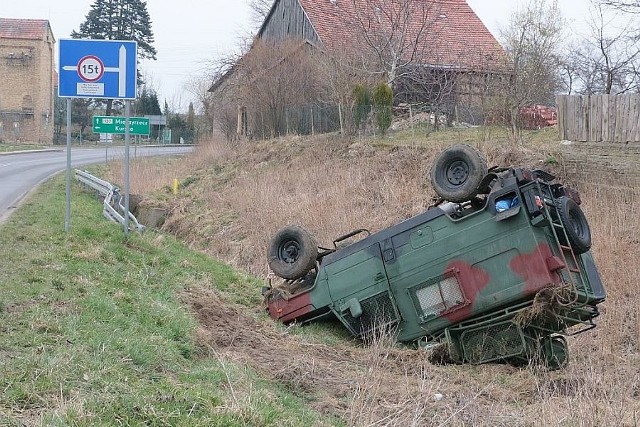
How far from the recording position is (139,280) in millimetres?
9453

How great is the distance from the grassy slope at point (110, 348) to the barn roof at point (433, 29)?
2248cm

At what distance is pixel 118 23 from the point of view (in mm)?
69625

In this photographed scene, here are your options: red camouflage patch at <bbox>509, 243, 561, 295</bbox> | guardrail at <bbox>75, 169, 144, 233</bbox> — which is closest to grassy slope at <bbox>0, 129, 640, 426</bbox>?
guardrail at <bbox>75, 169, 144, 233</bbox>

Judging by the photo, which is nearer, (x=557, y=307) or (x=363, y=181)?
(x=557, y=307)

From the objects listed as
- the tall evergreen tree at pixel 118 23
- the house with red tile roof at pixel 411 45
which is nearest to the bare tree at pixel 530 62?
the house with red tile roof at pixel 411 45

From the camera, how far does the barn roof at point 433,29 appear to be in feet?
107

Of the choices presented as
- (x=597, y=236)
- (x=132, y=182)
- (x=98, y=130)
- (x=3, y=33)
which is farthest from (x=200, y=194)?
(x=3, y=33)

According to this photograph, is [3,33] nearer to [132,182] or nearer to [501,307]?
[132,182]

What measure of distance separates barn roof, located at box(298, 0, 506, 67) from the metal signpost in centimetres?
1998

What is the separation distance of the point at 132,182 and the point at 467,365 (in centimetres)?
2081

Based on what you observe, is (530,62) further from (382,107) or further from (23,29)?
(23,29)

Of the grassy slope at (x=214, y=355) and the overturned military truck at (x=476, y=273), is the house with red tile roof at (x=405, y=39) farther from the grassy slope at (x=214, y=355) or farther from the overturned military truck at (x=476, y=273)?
the overturned military truck at (x=476, y=273)

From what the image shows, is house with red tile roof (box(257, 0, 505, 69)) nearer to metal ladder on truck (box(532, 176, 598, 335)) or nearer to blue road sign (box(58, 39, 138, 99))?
blue road sign (box(58, 39, 138, 99))

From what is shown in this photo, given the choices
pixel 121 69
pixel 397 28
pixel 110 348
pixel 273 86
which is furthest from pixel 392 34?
pixel 110 348
